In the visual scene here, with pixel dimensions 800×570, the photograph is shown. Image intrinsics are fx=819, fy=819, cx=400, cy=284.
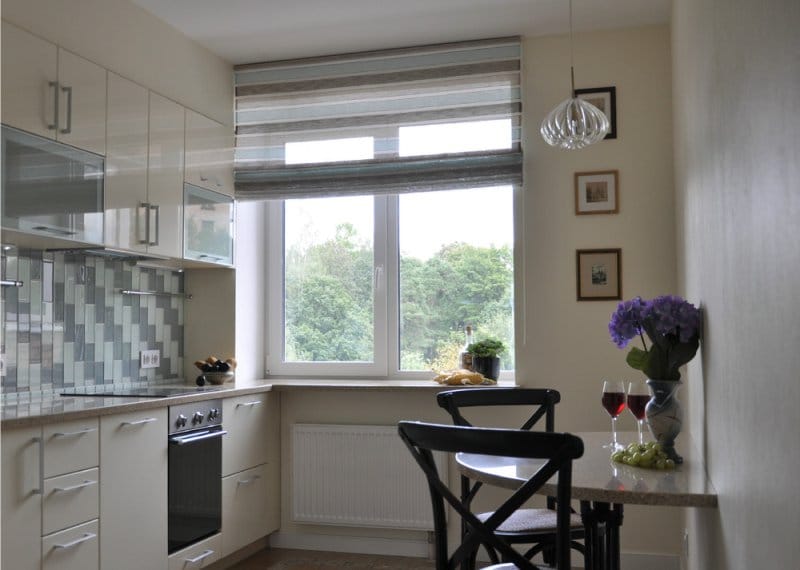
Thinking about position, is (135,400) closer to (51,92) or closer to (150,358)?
(150,358)

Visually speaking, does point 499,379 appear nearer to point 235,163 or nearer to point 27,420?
point 235,163

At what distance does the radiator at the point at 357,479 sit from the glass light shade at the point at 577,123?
1.74m

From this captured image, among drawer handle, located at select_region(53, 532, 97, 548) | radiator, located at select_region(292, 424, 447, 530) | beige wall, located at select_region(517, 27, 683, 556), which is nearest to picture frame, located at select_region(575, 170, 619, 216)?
beige wall, located at select_region(517, 27, 683, 556)

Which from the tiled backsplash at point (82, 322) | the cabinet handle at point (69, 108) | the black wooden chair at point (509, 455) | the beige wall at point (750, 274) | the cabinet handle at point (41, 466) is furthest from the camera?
the tiled backsplash at point (82, 322)

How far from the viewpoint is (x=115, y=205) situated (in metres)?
3.40

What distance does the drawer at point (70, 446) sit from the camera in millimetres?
2674

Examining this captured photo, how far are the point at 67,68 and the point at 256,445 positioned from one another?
1990 mm

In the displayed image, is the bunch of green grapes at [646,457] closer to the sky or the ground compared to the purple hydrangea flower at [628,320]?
closer to the ground

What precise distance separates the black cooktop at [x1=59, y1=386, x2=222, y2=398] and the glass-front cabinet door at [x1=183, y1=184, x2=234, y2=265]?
64 cm

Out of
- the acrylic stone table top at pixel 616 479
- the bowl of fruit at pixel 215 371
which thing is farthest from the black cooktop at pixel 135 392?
the acrylic stone table top at pixel 616 479

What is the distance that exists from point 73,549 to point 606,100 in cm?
305

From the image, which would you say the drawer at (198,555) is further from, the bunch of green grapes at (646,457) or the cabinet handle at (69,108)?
the bunch of green grapes at (646,457)

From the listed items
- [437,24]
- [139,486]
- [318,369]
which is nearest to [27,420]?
[139,486]

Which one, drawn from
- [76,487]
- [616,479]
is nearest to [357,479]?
[76,487]
